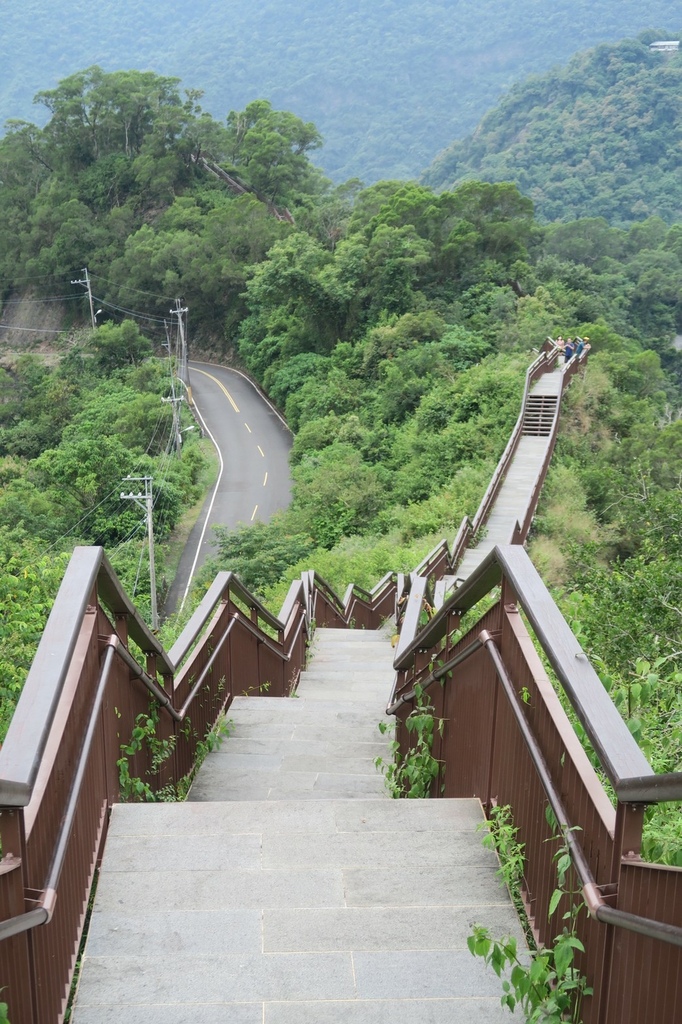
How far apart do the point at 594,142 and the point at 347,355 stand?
7014 centimetres

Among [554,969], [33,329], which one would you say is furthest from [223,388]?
[554,969]

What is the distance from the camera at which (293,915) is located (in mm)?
3129

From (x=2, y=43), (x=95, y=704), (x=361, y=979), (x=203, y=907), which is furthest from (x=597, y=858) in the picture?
(x=2, y=43)

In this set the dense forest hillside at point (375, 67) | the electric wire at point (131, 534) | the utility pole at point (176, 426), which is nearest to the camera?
the electric wire at point (131, 534)

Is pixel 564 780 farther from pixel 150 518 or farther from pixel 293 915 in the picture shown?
pixel 150 518

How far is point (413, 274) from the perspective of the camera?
40344mm

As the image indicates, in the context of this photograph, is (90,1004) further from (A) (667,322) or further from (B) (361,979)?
(A) (667,322)

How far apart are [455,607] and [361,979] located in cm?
194

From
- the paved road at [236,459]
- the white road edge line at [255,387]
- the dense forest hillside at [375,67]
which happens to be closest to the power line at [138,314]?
the white road edge line at [255,387]

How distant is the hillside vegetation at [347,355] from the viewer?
1357 cm

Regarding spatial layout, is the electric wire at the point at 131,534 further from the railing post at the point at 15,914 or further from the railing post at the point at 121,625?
the railing post at the point at 15,914

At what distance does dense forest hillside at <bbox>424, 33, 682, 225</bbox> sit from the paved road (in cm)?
5118

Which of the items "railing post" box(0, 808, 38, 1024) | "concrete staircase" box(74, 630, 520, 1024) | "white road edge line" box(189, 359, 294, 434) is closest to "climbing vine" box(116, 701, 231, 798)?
"concrete staircase" box(74, 630, 520, 1024)

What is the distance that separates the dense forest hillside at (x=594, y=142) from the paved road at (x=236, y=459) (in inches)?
2015
